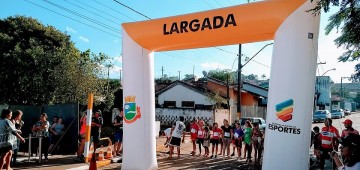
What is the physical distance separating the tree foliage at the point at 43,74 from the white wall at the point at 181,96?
456 inches

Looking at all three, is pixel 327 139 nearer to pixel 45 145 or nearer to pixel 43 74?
pixel 45 145

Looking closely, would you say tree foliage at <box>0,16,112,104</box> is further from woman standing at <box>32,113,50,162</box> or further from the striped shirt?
the striped shirt

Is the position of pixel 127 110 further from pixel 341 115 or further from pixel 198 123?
pixel 341 115

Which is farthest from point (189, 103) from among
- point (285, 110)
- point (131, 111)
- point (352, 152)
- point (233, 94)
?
point (352, 152)

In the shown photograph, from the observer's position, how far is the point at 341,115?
156 feet

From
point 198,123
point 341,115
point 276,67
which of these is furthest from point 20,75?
point 341,115

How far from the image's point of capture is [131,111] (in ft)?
29.6

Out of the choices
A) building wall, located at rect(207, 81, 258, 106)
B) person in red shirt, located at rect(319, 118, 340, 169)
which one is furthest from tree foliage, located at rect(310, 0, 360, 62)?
building wall, located at rect(207, 81, 258, 106)

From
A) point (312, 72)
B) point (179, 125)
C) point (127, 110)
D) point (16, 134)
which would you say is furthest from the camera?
point (179, 125)

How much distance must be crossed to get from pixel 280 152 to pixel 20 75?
640 inches

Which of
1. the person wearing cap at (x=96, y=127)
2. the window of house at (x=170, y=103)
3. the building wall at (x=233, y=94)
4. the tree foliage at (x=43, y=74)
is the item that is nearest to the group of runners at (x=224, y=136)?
the person wearing cap at (x=96, y=127)

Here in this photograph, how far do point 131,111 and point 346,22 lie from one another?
5.63 metres

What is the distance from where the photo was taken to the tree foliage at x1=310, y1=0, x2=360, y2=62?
5.28 meters

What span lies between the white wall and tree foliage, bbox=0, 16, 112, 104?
11.6 m
